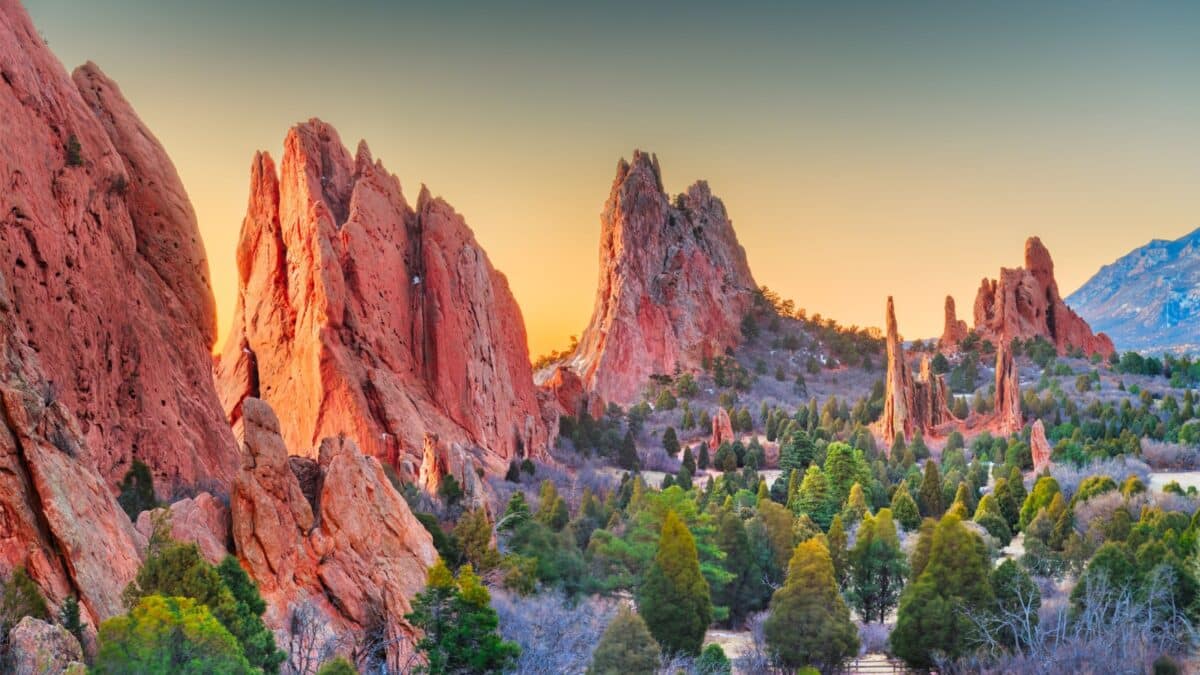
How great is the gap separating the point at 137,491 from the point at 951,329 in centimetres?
10722

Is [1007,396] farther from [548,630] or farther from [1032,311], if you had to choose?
[548,630]

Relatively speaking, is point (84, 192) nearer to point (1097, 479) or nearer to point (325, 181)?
point (325, 181)

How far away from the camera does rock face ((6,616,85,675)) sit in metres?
15.9

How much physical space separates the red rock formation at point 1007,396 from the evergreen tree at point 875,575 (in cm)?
4016

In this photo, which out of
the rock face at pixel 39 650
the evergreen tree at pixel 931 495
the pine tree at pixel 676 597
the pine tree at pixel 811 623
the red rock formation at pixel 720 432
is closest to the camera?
the rock face at pixel 39 650

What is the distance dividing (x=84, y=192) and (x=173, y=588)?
48.7ft

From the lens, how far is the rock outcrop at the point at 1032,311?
11981 cm

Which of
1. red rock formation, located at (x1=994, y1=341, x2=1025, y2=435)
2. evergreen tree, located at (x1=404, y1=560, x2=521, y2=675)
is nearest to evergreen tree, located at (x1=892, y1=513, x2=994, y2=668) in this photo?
evergreen tree, located at (x1=404, y1=560, x2=521, y2=675)

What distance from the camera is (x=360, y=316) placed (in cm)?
5672

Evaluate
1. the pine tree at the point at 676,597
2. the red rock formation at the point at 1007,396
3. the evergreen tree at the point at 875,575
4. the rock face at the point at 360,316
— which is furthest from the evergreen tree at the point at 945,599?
the red rock formation at the point at 1007,396

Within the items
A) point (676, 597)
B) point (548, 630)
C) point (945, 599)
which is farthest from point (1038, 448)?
point (548, 630)

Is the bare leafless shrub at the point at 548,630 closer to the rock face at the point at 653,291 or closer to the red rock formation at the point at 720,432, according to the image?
the red rock formation at the point at 720,432

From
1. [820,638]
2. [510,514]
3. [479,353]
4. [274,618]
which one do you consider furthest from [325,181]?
[274,618]

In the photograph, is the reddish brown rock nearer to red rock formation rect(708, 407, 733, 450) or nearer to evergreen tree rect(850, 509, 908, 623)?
evergreen tree rect(850, 509, 908, 623)
